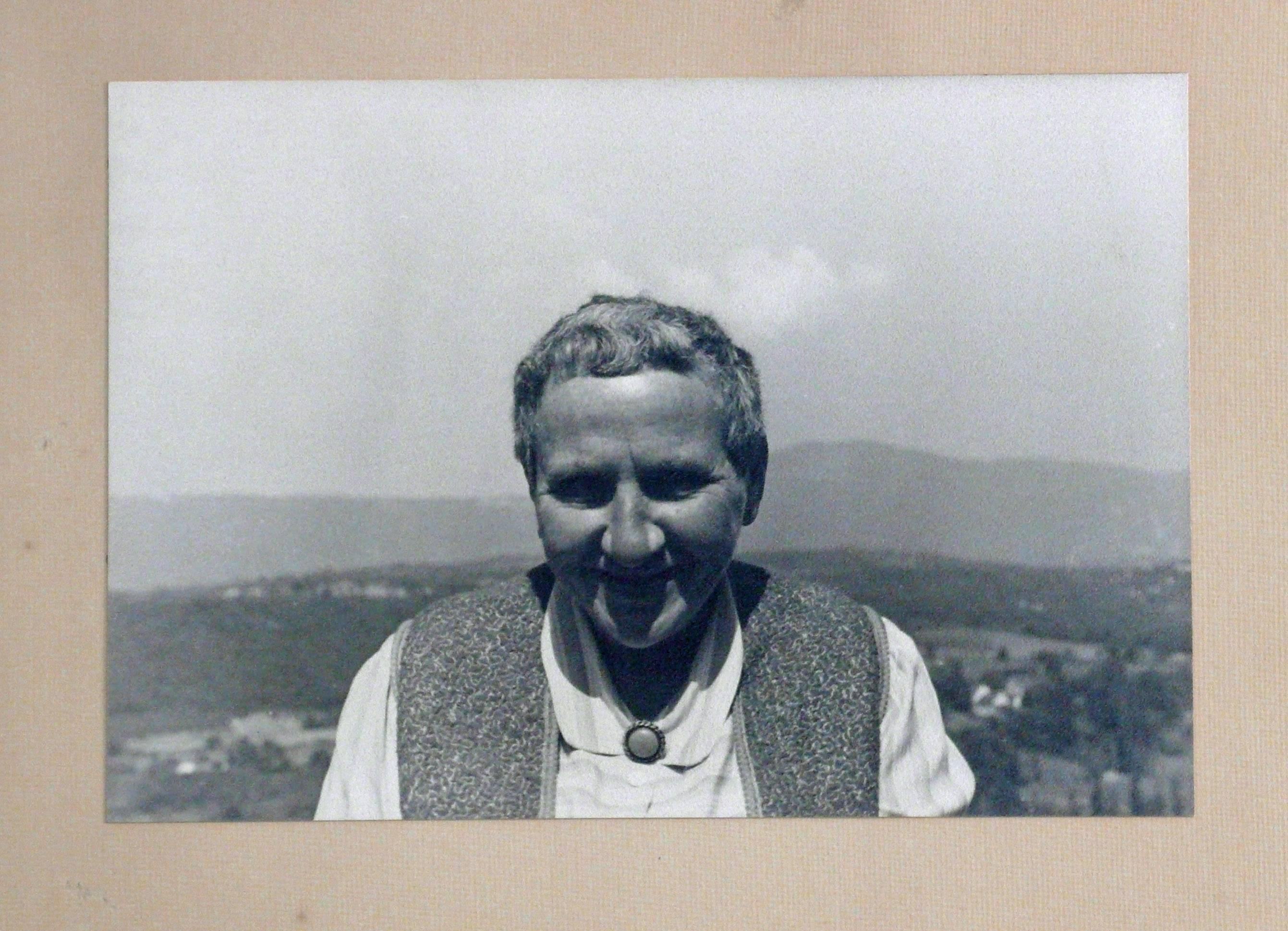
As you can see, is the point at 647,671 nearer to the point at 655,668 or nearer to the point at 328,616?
the point at 655,668

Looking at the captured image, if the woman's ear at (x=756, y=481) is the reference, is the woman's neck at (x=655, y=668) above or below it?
below

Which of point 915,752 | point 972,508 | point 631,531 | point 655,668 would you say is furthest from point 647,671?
point 972,508

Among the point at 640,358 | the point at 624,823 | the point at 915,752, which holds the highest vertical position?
the point at 640,358

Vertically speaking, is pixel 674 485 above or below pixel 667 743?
above

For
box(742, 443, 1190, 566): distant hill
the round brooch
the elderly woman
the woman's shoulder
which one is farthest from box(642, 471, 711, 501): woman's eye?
the round brooch

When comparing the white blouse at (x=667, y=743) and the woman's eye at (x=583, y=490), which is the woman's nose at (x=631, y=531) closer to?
the woman's eye at (x=583, y=490)

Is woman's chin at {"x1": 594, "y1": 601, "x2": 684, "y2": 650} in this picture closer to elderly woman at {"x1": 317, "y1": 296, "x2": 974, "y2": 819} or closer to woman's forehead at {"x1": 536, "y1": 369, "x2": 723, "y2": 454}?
elderly woman at {"x1": 317, "y1": 296, "x2": 974, "y2": 819}

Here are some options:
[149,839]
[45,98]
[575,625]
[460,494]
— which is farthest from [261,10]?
[149,839]

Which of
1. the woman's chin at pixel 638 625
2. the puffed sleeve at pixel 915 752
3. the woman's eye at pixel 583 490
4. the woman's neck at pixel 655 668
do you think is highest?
the woman's eye at pixel 583 490

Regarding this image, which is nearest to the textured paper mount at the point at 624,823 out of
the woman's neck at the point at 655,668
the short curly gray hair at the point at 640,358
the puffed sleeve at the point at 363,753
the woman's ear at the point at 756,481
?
the puffed sleeve at the point at 363,753
